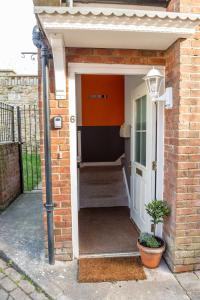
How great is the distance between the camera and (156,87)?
256 centimetres

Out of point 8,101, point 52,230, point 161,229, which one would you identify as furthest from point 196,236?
point 8,101

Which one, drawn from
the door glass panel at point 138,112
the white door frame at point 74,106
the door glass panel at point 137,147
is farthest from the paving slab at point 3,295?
the door glass panel at point 138,112

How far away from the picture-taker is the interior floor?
3.27m

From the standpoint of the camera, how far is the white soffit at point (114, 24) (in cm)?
202

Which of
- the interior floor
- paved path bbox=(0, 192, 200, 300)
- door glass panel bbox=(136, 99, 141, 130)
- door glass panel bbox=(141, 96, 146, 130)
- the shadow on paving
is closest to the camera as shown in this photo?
paved path bbox=(0, 192, 200, 300)

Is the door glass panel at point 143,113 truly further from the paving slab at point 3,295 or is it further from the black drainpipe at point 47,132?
the paving slab at point 3,295

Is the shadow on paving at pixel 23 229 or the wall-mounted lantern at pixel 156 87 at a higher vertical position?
the wall-mounted lantern at pixel 156 87

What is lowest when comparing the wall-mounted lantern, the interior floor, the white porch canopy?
the interior floor

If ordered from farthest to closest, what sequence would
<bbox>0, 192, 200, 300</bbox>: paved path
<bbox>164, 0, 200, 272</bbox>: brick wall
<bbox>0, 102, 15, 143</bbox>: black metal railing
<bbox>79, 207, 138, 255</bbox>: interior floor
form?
1. <bbox>0, 102, 15, 143</bbox>: black metal railing
2. <bbox>79, 207, 138, 255</bbox>: interior floor
3. <bbox>164, 0, 200, 272</bbox>: brick wall
4. <bbox>0, 192, 200, 300</bbox>: paved path

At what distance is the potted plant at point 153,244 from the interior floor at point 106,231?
1.51 ft

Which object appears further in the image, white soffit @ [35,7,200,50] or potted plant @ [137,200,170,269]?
potted plant @ [137,200,170,269]

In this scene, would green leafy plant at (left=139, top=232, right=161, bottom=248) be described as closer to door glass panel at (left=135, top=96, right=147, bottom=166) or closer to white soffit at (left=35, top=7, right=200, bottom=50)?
door glass panel at (left=135, top=96, right=147, bottom=166)

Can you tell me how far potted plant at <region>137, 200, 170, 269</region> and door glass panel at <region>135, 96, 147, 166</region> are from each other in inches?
34.6

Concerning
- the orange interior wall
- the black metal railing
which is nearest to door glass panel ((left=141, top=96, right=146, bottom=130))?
the orange interior wall
